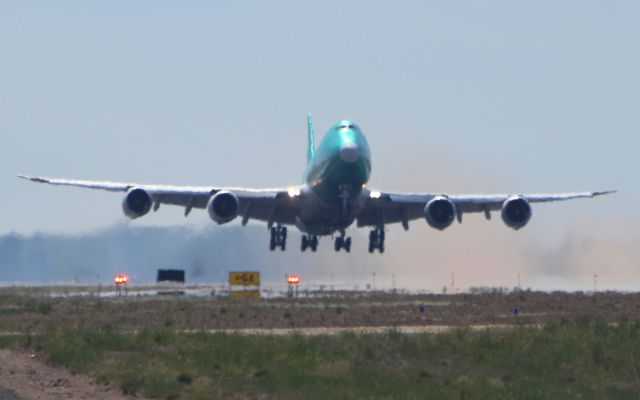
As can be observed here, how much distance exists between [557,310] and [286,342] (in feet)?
69.7

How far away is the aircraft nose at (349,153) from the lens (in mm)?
57594

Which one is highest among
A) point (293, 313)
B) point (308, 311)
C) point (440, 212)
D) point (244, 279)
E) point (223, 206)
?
point (223, 206)

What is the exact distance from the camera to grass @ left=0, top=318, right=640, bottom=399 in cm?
A: 2786

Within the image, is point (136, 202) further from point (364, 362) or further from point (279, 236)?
point (364, 362)

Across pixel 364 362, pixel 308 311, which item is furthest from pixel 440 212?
pixel 364 362

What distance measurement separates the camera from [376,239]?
6888 cm

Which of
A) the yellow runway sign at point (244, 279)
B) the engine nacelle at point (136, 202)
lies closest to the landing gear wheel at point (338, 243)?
the yellow runway sign at point (244, 279)

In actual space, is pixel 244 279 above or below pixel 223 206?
below

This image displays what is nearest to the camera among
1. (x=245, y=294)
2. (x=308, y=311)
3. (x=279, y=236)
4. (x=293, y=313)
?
(x=293, y=313)

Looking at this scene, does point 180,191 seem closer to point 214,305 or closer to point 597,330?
point 214,305

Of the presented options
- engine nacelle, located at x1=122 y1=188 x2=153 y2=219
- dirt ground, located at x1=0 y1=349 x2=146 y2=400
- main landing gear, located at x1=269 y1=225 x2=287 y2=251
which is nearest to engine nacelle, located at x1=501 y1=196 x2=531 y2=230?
main landing gear, located at x1=269 y1=225 x2=287 y2=251

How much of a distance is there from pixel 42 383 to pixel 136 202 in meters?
31.4

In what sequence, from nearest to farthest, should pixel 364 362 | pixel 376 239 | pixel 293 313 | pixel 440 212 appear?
pixel 364 362 < pixel 293 313 < pixel 440 212 < pixel 376 239

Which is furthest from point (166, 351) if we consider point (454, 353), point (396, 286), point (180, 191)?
point (396, 286)
